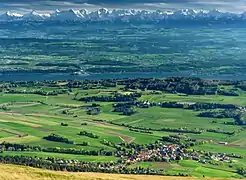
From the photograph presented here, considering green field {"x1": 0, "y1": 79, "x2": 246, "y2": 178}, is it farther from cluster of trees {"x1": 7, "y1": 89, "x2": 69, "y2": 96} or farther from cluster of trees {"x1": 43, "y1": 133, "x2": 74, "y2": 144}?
cluster of trees {"x1": 7, "y1": 89, "x2": 69, "y2": 96}

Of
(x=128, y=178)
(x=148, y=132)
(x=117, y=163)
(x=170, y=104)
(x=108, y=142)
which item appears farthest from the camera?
(x=170, y=104)

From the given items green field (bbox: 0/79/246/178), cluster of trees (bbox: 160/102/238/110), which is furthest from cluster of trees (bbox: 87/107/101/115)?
cluster of trees (bbox: 160/102/238/110)

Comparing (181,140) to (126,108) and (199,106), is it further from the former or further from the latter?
(199,106)

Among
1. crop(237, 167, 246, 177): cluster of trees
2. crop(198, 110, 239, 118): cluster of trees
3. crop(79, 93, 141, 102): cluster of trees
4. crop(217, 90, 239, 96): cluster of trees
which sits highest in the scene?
crop(217, 90, 239, 96): cluster of trees

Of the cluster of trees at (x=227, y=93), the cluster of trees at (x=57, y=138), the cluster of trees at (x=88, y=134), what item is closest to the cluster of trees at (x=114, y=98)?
the cluster of trees at (x=227, y=93)

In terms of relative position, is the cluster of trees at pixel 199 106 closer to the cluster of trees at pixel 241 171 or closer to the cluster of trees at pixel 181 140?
the cluster of trees at pixel 181 140

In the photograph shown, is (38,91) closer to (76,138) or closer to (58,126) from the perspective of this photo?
(58,126)

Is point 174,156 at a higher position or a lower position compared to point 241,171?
higher

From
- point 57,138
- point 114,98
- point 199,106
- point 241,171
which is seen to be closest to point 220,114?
point 199,106

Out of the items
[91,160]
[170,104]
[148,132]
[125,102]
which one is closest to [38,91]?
[125,102]

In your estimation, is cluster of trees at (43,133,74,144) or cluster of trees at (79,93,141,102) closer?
cluster of trees at (43,133,74,144)

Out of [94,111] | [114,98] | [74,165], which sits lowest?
[74,165]
